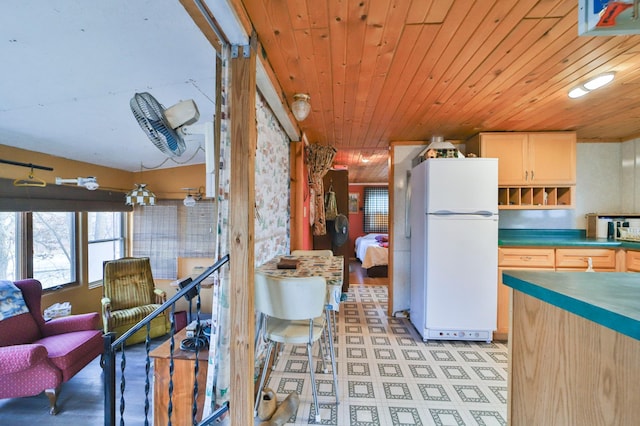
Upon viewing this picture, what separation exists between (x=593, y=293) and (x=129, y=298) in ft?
14.6

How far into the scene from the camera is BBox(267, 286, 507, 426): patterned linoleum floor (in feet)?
5.93

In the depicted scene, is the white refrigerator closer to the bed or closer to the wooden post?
the wooden post

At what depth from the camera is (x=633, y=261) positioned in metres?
2.68

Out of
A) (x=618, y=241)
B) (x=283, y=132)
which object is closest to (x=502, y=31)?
(x=283, y=132)

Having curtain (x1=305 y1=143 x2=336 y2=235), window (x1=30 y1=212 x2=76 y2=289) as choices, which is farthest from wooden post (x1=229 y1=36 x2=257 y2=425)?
window (x1=30 y1=212 x2=76 y2=289)

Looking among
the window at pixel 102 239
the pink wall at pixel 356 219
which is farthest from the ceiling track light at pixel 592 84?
the pink wall at pixel 356 219

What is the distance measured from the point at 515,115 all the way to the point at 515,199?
3.56 ft

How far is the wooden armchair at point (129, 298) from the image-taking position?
10.8 ft

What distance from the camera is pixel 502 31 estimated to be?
1.43 m

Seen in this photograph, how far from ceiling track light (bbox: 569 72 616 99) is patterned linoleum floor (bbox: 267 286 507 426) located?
7.53 ft

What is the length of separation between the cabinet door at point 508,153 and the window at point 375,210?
194 inches

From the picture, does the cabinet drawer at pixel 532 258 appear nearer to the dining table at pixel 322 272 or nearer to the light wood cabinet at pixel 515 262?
the light wood cabinet at pixel 515 262

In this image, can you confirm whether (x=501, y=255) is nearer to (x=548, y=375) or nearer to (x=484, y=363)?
(x=484, y=363)

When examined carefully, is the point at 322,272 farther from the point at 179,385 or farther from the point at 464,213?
the point at 464,213
